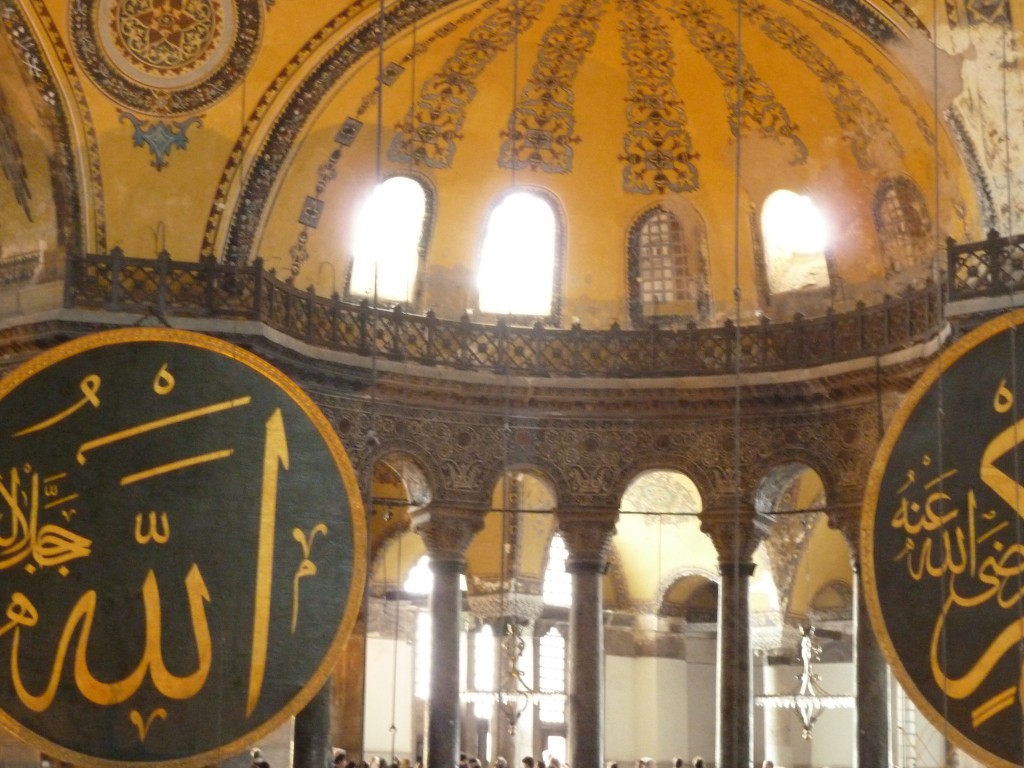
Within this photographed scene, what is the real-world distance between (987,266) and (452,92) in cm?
496

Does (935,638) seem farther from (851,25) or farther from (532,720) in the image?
(532,720)

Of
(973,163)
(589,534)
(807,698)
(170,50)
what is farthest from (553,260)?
(807,698)

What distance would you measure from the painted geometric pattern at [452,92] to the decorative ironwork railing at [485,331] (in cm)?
140

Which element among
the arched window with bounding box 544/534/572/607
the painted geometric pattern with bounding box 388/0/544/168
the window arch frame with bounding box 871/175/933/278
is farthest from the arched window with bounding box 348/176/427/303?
the arched window with bounding box 544/534/572/607

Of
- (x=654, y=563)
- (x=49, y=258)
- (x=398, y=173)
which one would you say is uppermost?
(x=398, y=173)

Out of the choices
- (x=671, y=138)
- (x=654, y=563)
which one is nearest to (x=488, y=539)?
(x=654, y=563)

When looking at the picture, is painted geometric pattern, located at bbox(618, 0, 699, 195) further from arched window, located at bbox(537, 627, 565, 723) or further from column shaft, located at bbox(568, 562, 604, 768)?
arched window, located at bbox(537, 627, 565, 723)

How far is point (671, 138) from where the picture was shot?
17.5 metres

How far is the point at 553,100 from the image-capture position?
56.7 ft

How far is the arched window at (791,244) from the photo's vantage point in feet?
57.0

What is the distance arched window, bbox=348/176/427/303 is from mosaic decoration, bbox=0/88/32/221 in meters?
2.89

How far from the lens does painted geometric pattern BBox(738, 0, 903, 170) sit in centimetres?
1611

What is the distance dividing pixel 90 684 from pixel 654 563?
9.56 m

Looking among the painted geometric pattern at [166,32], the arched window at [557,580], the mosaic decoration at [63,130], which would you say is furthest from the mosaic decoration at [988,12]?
the arched window at [557,580]
